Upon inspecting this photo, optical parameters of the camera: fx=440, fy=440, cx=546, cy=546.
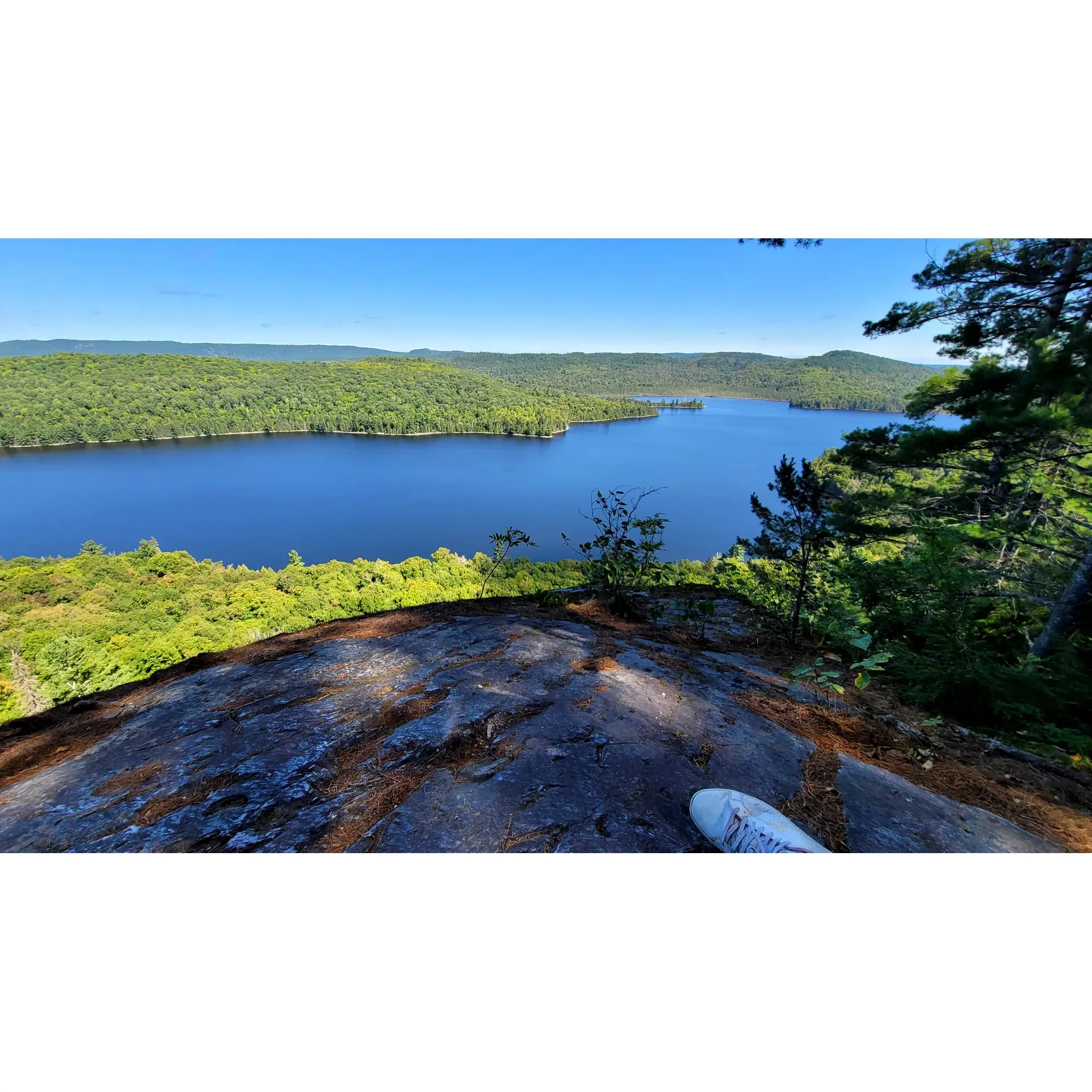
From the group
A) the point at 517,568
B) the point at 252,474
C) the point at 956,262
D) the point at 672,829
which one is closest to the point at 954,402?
the point at 956,262

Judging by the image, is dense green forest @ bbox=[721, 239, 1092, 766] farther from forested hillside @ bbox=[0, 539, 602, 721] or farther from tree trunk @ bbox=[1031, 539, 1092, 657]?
forested hillside @ bbox=[0, 539, 602, 721]

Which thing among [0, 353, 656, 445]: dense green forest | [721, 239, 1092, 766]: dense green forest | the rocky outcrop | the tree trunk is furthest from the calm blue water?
the rocky outcrop

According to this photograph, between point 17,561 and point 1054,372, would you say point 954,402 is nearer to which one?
point 1054,372

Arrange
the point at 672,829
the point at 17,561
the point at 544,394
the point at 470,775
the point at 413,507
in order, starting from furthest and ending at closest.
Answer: the point at 544,394 < the point at 413,507 < the point at 17,561 < the point at 470,775 < the point at 672,829

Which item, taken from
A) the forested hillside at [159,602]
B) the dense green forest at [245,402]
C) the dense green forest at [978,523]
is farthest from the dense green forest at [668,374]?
the dense green forest at [978,523]

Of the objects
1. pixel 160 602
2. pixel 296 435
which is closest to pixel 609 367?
pixel 296 435

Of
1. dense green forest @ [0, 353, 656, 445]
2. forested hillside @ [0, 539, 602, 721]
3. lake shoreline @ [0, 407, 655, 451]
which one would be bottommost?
forested hillside @ [0, 539, 602, 721]

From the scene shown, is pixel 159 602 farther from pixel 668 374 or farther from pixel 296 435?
pixel 668 374
